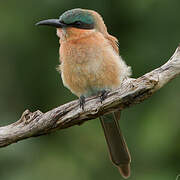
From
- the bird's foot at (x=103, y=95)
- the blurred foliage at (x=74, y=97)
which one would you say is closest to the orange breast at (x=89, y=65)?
the bird's foot at (x=103, y=95)

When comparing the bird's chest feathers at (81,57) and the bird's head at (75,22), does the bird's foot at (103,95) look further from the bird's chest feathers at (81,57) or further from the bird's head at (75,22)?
the bird's head at (75,22)

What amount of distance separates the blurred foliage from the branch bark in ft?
4.31

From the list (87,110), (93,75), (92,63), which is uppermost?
(92,63)

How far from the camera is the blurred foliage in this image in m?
6.66

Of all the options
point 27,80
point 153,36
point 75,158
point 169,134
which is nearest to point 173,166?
point 169,134

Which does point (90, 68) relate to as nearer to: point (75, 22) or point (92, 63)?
point (92, 63)

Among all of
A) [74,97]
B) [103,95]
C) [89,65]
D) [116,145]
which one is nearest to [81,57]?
[89,65]

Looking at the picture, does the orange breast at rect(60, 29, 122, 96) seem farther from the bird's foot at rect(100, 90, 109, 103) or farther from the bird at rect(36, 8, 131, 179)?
the bird's foot at rect(100, 90, 109, 103)

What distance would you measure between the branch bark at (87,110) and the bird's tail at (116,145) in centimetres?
72

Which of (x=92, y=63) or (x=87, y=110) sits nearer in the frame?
(x=87, y=110)

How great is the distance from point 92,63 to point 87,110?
72cm

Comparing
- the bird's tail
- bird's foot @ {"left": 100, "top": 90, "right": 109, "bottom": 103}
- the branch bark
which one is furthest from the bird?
the branch bark

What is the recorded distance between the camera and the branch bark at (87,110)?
510 centimetres

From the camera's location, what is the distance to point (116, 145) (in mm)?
6199
